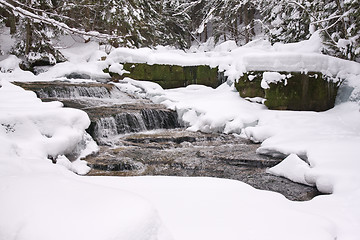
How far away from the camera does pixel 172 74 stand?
37.9 ft

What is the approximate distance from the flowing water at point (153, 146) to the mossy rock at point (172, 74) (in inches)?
75.2

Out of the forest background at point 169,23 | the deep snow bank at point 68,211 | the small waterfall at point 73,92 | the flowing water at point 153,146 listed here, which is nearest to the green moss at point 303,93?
the forest background at point 169,23

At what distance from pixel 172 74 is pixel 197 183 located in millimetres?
8677

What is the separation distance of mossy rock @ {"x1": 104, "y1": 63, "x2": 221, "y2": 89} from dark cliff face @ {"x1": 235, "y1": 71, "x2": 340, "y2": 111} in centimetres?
346

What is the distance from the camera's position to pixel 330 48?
9461mm

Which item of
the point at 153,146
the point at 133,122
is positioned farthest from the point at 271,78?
the point at 153,146

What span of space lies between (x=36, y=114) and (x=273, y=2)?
1145cm

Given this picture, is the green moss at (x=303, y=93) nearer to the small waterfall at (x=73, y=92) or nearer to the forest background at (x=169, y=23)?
the forest background at (x=169, y=23)

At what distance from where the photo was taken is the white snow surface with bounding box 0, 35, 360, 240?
1.77 meters

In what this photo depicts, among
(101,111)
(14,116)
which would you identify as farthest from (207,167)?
(101,111)

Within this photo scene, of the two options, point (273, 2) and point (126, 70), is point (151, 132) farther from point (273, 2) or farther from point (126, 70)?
point (273, 2)

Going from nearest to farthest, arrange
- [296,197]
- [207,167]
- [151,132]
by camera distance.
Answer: [296,197], [207,167], [151,132]

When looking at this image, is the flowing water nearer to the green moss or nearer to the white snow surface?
the white snow surface

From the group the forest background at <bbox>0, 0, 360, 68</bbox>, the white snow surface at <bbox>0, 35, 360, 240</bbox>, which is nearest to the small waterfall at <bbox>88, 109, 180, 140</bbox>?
the white snow surface at <bbox>0, 35, 360, 240</bbox>
